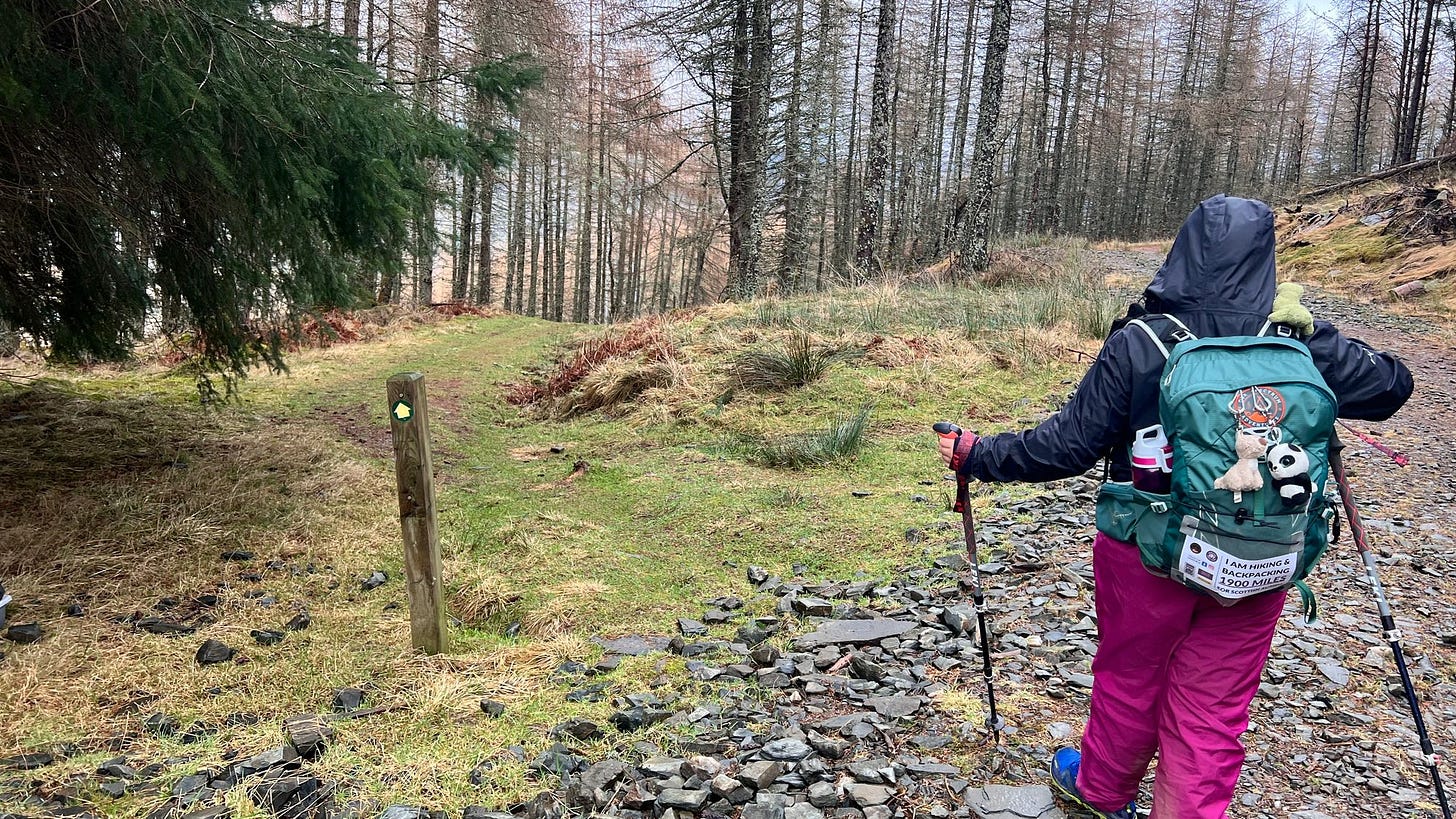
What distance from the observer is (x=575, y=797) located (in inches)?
99.4

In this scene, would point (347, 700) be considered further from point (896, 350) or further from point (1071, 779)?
point (896, 350)

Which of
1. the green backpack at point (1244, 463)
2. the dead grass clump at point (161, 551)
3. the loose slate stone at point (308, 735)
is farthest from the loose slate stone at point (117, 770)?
the green backpack at point (1244, 463)

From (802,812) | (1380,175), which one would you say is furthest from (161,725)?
(1380,175)

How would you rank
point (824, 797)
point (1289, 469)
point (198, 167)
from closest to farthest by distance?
point (1289, 469) → point (824, 797) → point (198, 167)

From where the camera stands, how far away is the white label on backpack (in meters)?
1.90

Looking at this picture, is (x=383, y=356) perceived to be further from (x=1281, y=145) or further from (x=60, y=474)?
(x=1281, y=145)

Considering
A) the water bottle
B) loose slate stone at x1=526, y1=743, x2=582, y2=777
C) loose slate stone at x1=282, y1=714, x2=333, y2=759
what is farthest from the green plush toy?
loose slate stone at x1=282, y1=714, x2=333, y2=759

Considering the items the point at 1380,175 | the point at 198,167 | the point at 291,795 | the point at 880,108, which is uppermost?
the point at 1380,175

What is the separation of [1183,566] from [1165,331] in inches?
26.2

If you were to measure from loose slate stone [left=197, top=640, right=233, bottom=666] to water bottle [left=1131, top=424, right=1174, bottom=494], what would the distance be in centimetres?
410

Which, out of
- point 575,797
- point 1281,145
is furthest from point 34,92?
point 1281,145

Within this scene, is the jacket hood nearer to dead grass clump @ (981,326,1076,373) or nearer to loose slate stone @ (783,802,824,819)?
loose slate stone @ (783,802,824,819)

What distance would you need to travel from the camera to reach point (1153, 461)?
2.10m

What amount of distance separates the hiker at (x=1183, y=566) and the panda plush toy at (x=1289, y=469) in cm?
2
